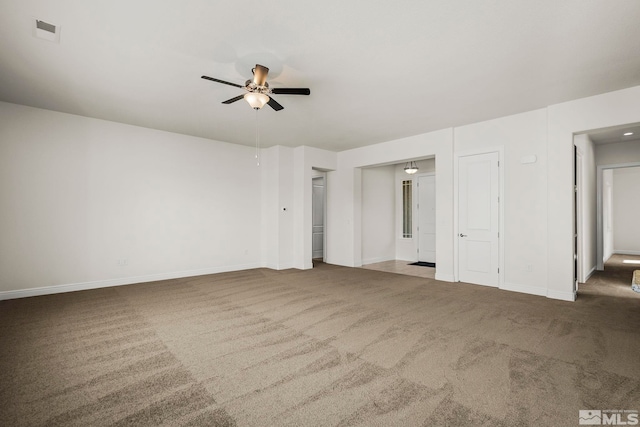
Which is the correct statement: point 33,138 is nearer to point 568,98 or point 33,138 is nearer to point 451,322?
point 451,322

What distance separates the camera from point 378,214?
324 inches

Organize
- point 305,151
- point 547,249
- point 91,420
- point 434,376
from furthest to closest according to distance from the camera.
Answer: point 305,151 < point 547,249 < point 434,376 < point 91,420

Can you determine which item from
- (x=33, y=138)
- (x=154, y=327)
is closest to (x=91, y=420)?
(x=154, y=327)

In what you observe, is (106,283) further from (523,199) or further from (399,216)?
(523,199)

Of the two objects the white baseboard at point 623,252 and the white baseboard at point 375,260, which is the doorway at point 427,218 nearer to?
the white baseboard at point 375,260

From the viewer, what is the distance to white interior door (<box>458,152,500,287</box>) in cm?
519

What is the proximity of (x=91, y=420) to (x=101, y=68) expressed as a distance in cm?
357

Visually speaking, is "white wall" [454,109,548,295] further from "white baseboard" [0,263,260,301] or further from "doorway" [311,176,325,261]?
"white baseboard" [0,263,260,301]

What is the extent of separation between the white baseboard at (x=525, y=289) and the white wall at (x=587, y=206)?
1741 mm

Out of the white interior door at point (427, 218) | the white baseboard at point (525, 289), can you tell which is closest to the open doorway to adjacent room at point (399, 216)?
the white interior door at point (427, 218)

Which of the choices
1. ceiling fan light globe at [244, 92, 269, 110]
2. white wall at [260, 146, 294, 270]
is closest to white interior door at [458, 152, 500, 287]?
white wall at [260, 146, 294, 270]

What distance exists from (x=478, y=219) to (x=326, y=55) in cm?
407

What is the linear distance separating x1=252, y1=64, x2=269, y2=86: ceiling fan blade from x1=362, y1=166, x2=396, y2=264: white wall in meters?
4.99

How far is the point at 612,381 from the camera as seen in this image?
7.29 ft
